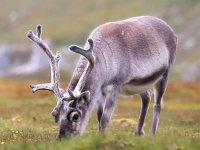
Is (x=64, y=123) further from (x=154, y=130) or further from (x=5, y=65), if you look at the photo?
(x=5, y=65)

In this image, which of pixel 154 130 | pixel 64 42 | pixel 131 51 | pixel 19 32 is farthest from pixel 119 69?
pixel 19 32

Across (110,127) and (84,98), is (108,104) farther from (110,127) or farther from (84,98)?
(110,127)

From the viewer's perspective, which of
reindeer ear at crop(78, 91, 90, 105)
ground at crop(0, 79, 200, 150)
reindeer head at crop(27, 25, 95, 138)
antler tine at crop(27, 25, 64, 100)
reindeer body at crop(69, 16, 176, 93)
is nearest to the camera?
ground at crop(0, 79, 200, 150)

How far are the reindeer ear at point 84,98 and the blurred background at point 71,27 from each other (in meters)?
68.9

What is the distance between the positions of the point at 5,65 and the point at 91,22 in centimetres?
5065

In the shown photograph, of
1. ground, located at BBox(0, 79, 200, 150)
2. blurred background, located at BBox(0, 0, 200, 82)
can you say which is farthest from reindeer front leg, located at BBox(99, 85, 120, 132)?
blurred background, located at BBox(0, 0, 200, 82)

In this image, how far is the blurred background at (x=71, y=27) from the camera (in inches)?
4193

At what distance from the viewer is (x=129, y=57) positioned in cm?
1667

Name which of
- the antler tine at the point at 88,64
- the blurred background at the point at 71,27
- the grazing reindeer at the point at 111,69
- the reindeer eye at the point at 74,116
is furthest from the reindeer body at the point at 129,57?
the blurred background at the point at 71,27

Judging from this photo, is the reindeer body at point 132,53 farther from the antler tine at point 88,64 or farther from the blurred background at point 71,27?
the blurred background at point 71,27

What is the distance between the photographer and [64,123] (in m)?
14.2

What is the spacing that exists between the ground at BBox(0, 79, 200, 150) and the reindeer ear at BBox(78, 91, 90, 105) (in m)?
0.84

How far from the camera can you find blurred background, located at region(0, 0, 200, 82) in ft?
349

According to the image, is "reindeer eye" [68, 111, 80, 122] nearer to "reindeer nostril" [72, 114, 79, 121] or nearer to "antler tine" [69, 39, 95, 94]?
"reindeer nostril" [72, 114, 79, 121]
